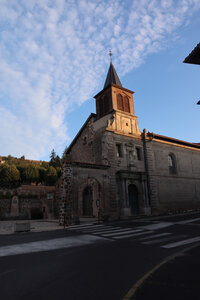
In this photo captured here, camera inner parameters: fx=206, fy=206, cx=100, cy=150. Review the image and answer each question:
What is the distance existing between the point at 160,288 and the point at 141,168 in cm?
1986

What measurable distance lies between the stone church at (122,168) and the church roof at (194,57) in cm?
1108

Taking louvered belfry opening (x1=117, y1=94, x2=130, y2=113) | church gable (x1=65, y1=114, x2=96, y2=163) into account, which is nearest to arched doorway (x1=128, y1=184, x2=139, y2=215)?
church gable (x1=65, y1=114, x2=96, y2=163)

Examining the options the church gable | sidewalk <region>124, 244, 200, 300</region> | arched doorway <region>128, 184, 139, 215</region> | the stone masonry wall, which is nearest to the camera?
sidewalk <region>124, 244, 200, 300</region>

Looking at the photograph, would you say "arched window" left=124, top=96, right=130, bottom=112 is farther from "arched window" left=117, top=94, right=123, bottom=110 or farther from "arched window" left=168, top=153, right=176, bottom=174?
"arched window" left=168, top=153, right=176, bottom=174

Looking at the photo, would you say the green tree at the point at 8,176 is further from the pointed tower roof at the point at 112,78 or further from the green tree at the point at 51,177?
the pointed tower roof at the point at 112,78

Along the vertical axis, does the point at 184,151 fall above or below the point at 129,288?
above

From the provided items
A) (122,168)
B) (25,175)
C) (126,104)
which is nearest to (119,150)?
(122,168)

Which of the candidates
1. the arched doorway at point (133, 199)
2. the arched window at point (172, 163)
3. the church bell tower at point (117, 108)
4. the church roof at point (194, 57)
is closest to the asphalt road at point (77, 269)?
the church roof at point (194, 57)

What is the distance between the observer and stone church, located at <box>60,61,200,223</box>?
1847 cm

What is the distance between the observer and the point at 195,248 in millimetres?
6711

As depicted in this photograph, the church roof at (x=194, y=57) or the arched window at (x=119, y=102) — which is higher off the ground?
the arched window at (x=119, y=102)

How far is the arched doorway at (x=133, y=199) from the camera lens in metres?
21.5

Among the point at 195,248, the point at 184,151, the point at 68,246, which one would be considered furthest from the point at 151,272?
the point at 184,151

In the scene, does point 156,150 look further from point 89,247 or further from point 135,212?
point 89,247
